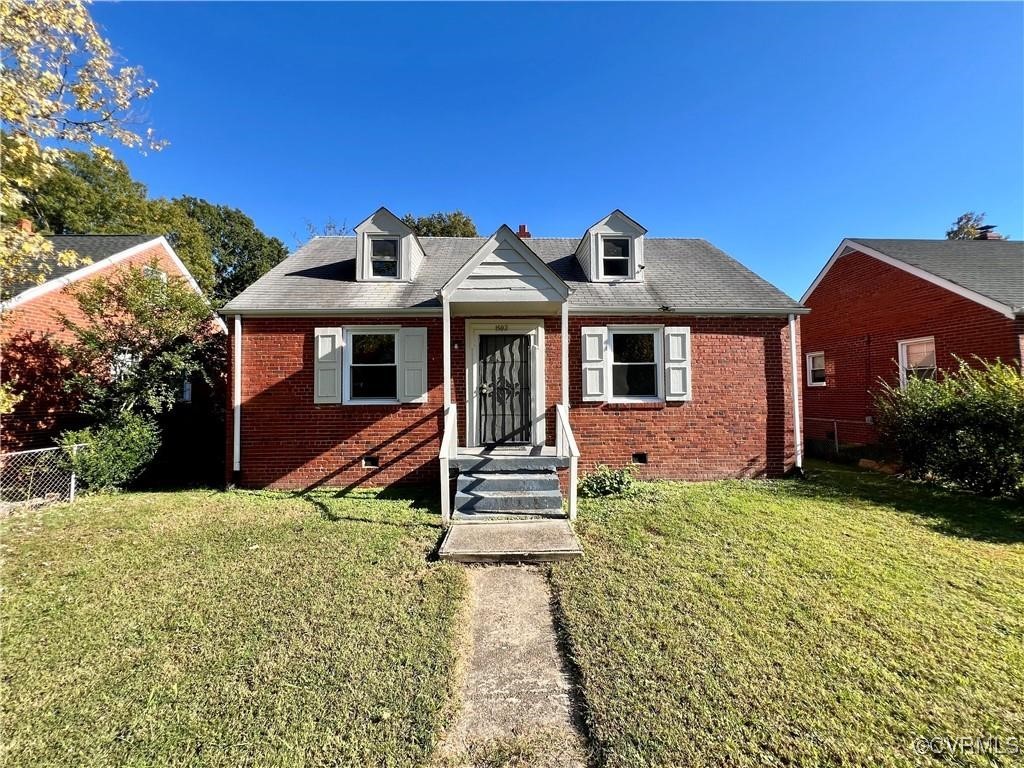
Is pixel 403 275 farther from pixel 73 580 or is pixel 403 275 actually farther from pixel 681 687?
pixel 681 687

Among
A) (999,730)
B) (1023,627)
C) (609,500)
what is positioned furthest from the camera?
(609,500)

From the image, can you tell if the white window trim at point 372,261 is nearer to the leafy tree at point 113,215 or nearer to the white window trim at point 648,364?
the white window trim at point 648,364

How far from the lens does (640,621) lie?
11.0 ft

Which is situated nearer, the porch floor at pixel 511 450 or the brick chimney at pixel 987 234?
the porch floor at pixel 511 450

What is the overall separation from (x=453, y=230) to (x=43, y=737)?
2458 centimetres

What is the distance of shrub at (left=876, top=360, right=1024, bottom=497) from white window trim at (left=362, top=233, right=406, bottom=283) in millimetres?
10378

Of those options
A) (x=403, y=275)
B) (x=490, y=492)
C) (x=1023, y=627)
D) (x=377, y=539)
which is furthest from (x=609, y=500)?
(x=403, y=275)

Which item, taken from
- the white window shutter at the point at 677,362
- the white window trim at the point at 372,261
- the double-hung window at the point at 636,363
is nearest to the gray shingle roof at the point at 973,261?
the white window shutter at the point at 677,362

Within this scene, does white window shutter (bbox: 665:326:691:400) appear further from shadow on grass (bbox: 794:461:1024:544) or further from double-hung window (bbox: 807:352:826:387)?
double-hung window (bbox: 807:352:826:387)

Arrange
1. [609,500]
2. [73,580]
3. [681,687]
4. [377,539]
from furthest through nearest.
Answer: [609,500], [377,539], [73,580], [681,687]

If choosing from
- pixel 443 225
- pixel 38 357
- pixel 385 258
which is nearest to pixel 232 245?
pixel 443 225

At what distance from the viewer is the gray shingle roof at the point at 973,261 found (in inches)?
361

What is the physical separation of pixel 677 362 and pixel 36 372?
13.5 m

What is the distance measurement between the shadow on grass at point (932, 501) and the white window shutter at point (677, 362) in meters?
2.66
